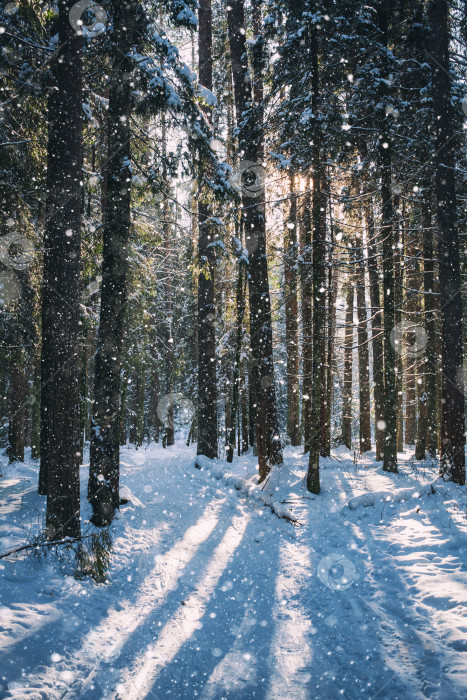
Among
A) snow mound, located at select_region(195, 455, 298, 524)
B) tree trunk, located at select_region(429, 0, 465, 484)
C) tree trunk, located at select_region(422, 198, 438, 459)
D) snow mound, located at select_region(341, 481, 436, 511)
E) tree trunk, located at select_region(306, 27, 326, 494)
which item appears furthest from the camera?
tree trunk, located at select_region(422, 198, 438, 459)

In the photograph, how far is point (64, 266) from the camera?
551 centimetres

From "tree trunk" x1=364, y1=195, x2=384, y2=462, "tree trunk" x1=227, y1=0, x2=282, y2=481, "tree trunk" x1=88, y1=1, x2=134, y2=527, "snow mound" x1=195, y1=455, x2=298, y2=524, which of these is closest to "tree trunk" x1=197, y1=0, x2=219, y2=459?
"snow mound" x1=195, y1=455, x2=298, y2=524

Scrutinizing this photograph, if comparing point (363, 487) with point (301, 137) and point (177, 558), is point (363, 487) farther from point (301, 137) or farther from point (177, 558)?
point (301, 137)

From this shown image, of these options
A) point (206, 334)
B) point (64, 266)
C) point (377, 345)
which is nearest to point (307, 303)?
point (377, 345)

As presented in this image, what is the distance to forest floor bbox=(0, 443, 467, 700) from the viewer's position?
295cm

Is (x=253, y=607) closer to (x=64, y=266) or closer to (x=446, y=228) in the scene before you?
(x=64, y=266)

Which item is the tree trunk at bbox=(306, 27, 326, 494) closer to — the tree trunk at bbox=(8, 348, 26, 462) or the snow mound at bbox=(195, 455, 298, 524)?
the snow mound at bbox=(195, 455, 298, 524)

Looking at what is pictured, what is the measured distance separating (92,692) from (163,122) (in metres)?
8.65

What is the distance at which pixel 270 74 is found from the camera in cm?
894

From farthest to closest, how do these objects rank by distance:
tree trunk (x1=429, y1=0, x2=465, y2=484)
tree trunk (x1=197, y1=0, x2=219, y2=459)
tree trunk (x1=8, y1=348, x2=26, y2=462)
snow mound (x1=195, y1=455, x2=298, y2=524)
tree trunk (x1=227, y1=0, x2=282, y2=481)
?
tree trunk (x1=197, y1=0, x2=219, y2=459) < tree trunk (x1=8, y1=348, x2=26, y2=462) < tree trunk (x1=227, y1=0, x2=282, y2=481) < tree trunk (x1=429, y1=0, x2=465, y2=484) < snow mound (x1=195, y1=455, x2=298, y2=524)

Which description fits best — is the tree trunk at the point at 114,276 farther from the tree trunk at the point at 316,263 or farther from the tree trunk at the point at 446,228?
the tree trunk at the point at 446,228

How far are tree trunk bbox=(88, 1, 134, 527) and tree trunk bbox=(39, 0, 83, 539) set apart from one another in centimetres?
103

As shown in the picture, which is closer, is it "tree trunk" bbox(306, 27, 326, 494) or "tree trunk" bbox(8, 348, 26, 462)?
"tree trunk" bbox(306, 27, 326, 494)

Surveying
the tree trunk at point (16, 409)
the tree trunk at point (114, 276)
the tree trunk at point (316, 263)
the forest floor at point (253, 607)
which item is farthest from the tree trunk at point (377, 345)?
the tree trunk at point (16, 409)
